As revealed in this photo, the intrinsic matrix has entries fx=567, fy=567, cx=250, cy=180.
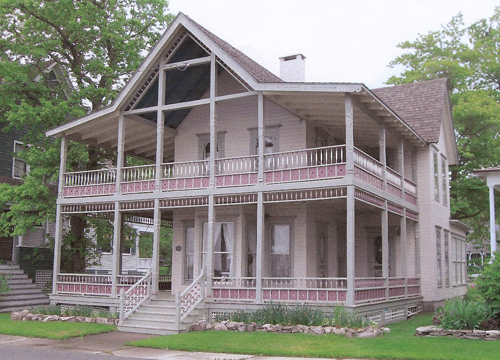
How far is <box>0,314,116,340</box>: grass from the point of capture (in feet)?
53.4

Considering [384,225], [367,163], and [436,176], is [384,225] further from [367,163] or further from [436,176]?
[436,176]

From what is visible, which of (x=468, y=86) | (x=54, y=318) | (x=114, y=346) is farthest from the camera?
(x=468, y=86)

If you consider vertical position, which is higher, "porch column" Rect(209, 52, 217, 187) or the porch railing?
"porch column" Rect(209, 52, 217, 187)

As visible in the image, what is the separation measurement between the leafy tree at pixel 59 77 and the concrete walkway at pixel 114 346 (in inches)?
328

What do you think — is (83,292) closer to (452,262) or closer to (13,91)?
(13,91)

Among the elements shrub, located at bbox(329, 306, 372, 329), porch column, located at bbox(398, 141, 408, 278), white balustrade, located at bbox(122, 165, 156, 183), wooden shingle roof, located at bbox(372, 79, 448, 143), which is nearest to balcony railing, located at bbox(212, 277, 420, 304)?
shrub, located at bbox(329, 306, 372, 329)

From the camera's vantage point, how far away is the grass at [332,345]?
468 inches

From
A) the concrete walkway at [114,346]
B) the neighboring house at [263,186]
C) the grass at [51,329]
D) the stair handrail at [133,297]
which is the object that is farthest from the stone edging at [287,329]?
the grass at [51,329]

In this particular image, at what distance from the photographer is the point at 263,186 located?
17.7 meters

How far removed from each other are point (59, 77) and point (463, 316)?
64.5 ft

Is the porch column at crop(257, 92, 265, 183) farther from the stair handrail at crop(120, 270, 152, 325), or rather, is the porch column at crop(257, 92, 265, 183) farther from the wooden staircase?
the stair handrail at crop(120, 270, 152, 325)

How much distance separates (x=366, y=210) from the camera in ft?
72.9

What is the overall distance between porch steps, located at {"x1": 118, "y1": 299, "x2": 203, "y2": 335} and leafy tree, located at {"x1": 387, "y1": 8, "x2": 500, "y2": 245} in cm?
1932

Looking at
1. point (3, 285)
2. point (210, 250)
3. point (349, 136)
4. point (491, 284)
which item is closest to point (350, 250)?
point (349, 136)
